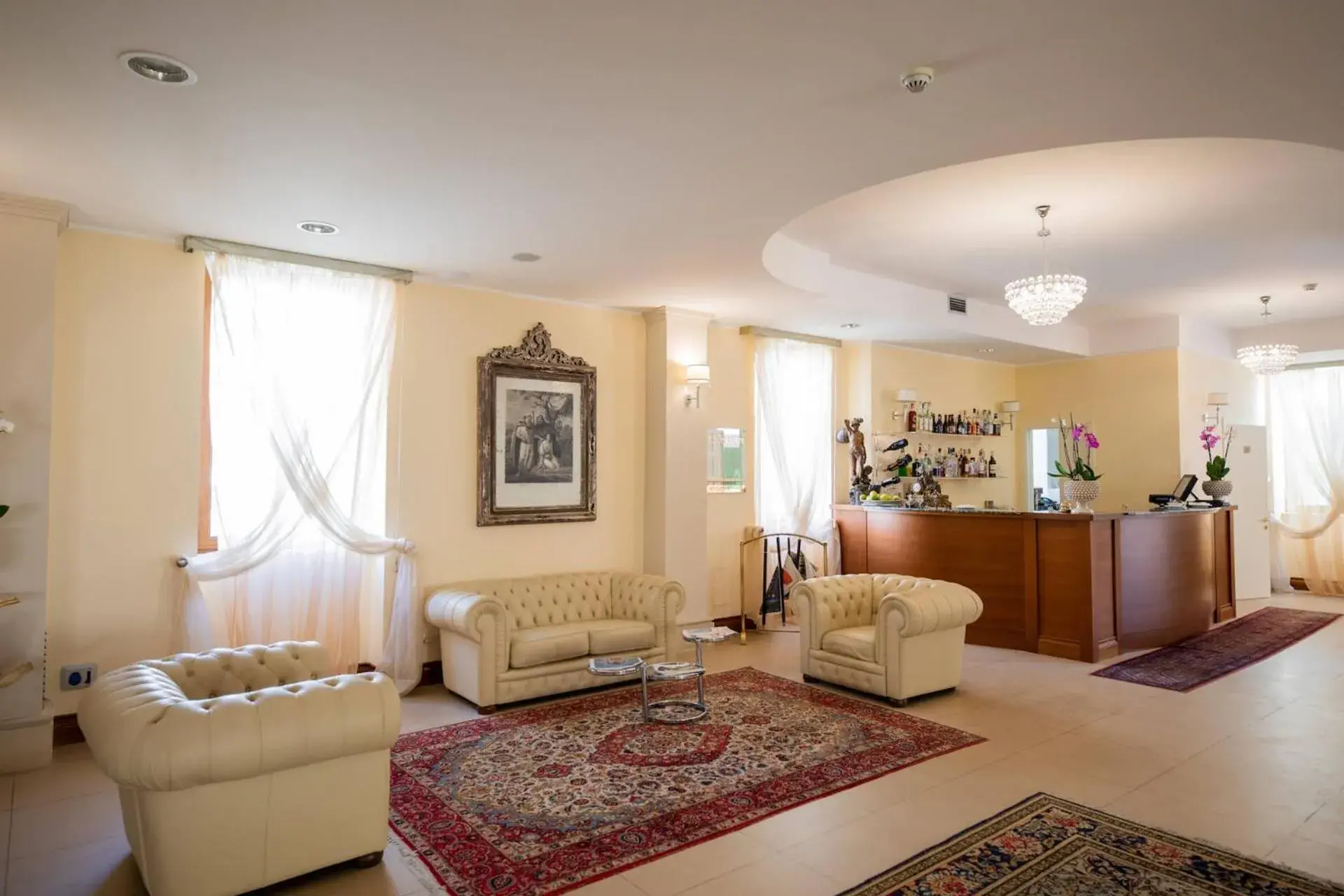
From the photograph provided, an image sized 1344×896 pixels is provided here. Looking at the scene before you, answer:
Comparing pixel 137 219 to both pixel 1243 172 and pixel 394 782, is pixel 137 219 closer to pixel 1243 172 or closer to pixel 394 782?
pixel 394 782

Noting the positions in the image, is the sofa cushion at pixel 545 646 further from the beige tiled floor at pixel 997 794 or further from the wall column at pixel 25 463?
the wall column at pixel 25 463

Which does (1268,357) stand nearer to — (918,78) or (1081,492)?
(1081,492)

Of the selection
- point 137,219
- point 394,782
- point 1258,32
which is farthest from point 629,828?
point 137,219

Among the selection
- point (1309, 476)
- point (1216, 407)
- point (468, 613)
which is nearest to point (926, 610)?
point (468, 613)

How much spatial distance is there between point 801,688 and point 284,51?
4.87m

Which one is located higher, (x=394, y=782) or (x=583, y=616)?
(x=583, y=616)

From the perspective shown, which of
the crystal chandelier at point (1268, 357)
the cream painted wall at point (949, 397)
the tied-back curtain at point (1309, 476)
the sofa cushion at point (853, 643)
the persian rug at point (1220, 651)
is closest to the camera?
the sofa cushion at point (853, 643)

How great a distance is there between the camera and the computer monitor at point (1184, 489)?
8211 millimetres

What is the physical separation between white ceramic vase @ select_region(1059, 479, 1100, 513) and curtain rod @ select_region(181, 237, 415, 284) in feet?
18.8

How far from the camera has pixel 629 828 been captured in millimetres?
3443

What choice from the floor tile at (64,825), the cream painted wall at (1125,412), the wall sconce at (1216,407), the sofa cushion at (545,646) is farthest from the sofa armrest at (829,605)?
the wall sconce at (1216,407)

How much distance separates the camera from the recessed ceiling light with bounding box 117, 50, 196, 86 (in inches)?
109

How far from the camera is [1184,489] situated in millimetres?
8297

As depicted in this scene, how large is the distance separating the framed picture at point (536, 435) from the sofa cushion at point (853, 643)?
2316 mm
